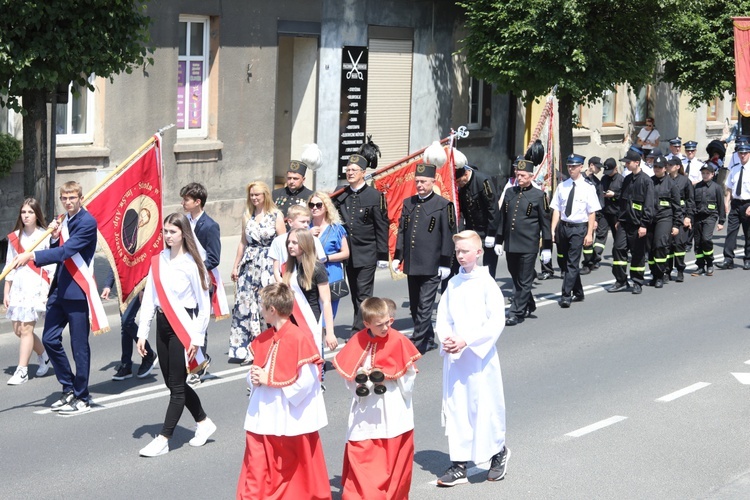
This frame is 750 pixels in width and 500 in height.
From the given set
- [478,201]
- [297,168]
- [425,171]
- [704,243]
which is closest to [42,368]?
[297,168]

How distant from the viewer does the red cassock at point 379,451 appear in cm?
762

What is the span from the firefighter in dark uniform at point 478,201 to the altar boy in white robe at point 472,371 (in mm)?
6027

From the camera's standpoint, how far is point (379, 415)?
7.69m

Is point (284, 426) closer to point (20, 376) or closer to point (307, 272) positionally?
point (307, 272)

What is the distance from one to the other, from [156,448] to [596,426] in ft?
11.4

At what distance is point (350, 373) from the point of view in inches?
306

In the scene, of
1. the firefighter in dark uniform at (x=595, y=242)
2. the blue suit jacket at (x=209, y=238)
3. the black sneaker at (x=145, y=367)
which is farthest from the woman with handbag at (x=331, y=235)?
the firefighter in dark uniform at (x=595, y=242)

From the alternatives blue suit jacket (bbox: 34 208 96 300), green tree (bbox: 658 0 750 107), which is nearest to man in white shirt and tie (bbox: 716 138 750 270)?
green tree (bbox: 658 0 750 107)

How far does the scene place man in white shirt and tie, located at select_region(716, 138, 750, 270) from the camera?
754 inches

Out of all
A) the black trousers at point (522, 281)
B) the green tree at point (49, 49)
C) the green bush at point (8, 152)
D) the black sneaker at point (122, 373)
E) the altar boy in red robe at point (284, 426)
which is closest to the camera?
the altar boy in red robe at point (284, 426)

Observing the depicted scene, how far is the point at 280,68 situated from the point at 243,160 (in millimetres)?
2520

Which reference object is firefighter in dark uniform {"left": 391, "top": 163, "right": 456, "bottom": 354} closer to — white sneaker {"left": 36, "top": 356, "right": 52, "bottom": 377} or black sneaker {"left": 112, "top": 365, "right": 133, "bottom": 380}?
black sneaker {"left": 112, "top": 365, "right": 133, "bottom": 380}

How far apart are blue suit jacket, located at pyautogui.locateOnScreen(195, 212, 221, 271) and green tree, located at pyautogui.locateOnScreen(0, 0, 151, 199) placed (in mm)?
3208

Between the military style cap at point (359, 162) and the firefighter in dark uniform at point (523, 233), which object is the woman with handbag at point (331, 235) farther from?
the firefighter in dark uniform at point (523, 233)
